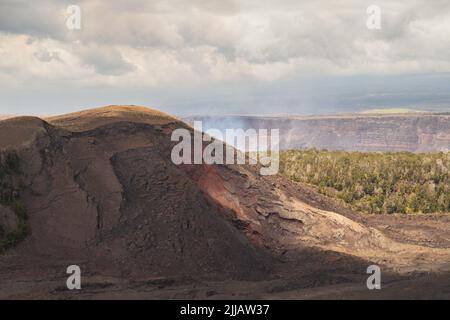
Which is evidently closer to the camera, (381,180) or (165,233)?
(165,233)

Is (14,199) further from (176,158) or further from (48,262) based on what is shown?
(176,158)

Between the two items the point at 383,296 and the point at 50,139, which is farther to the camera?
the point at 50,139

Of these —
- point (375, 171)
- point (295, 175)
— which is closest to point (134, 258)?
point (295, 175)

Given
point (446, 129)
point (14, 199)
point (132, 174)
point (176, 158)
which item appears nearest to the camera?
point (14, 199)

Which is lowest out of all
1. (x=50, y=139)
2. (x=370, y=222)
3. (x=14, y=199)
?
(x=370, y=222)

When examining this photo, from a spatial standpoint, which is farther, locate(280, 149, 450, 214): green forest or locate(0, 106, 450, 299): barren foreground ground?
locate(280, 149, 450, 214): green forest

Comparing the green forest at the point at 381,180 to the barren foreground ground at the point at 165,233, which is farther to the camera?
the green forest at the point at 381,180

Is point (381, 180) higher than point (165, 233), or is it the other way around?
point (381, 180)

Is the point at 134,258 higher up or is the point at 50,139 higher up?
the point at 50,139
